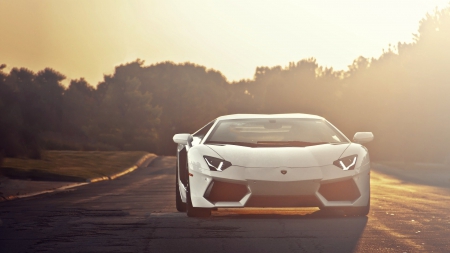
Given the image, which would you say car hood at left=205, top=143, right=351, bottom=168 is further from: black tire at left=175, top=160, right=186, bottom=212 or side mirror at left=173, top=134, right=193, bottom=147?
black tire at left=175, top=160, right=186, bottom=212

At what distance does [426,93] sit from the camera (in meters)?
48.9

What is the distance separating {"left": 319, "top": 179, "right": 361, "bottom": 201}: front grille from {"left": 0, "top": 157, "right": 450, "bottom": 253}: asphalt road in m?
0.34

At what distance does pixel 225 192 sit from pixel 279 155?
884mm

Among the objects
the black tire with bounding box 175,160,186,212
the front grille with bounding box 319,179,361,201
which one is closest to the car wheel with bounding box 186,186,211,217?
the black tire with bounding box 175,160,186,212

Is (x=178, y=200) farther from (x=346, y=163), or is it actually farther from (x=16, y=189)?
(x=16, y=189)

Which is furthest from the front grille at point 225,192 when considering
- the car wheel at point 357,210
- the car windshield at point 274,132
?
the car wheel at point 357,210

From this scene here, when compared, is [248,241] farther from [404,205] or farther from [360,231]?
[404,205]

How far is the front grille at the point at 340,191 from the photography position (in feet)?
34.4

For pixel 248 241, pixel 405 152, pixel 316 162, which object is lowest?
pixel 405 152

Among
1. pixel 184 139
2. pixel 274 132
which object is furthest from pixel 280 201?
pixel 274 132

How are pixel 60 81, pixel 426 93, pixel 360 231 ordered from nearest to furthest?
pixel 360 231 → pixel 426 93 → pixel 60 81

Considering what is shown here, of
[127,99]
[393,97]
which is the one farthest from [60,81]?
[393,97]

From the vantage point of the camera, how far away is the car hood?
10508mm

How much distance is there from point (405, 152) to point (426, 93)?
4.62m
